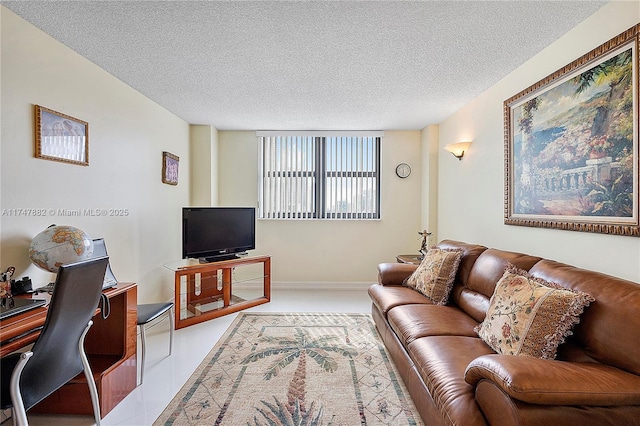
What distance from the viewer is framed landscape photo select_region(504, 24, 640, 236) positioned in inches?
69.8

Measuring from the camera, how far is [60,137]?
2.33m

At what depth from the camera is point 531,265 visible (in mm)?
2213

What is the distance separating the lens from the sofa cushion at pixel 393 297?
2770 millimetres

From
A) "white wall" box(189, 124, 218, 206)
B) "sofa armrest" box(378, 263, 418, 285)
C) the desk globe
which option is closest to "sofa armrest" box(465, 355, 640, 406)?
"sofa armrest" box(378, 263, 418, 285)

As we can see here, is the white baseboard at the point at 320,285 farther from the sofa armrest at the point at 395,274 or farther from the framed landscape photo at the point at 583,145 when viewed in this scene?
the framed landscape photo at the point at 583,145

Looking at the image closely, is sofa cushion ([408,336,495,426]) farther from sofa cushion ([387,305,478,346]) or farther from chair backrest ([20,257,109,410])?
chair backrest ([20,257,109,410])

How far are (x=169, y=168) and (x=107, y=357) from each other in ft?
7.75

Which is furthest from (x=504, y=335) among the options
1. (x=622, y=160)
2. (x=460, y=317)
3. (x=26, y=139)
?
(x=26, y=139)

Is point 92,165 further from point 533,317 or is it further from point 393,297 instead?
point 533,317

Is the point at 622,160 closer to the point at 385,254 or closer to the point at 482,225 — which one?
the point at 482,225

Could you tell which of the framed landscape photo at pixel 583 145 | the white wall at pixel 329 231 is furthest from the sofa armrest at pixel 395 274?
the white wall at pixel 329 231

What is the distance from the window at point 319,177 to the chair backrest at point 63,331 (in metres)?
3.40

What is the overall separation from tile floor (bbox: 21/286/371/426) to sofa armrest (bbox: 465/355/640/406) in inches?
77.4

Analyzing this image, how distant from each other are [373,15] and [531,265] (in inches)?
76.3
